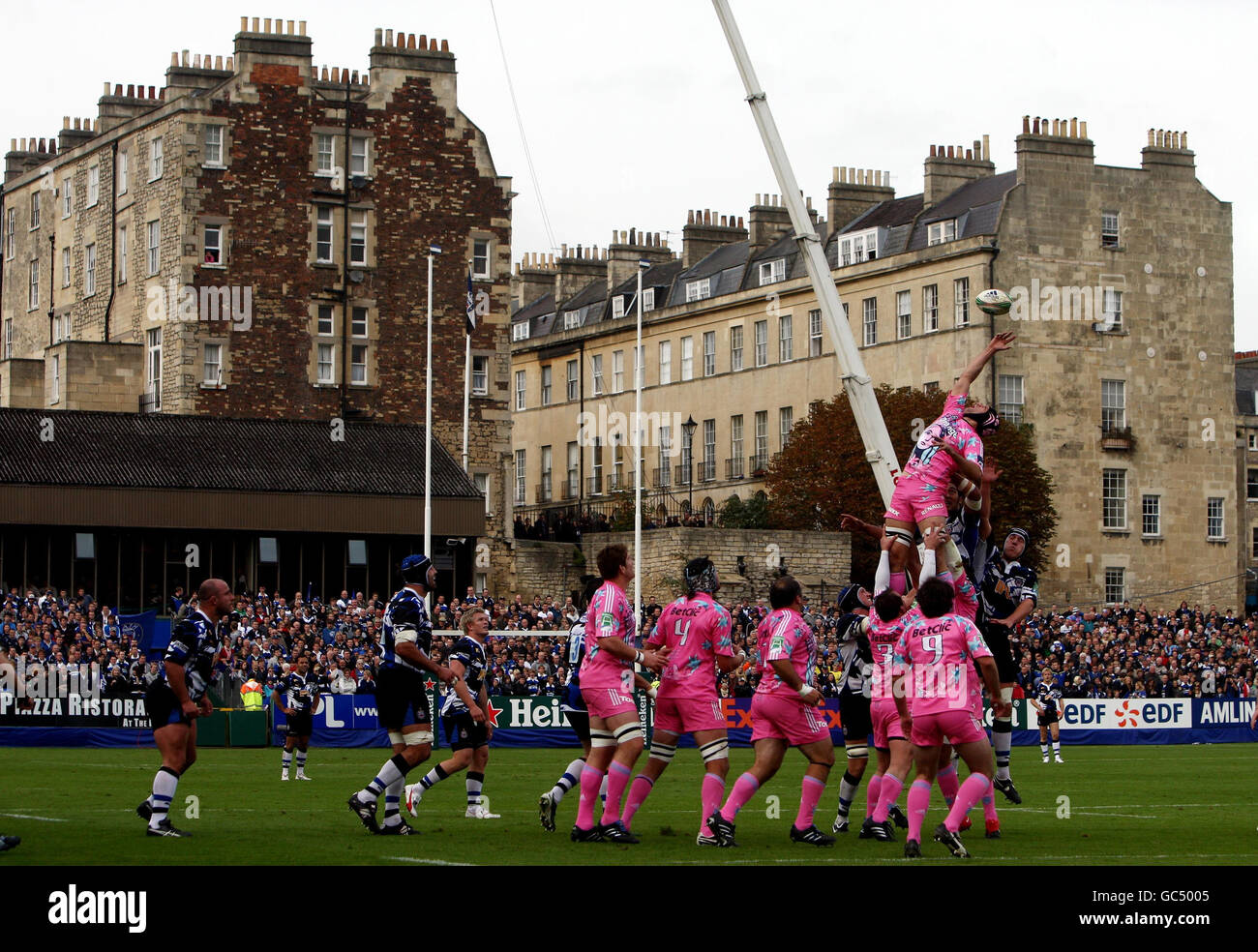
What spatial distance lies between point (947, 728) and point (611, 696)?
2910mm

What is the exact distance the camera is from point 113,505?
63.8 metres

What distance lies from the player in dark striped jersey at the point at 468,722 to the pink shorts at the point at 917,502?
4.35 meters

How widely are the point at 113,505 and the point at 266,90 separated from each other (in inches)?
798

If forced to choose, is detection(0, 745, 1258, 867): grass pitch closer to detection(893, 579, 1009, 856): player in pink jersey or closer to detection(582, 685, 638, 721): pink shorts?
detection(893, 579, 1009, 856): player in pink jersey

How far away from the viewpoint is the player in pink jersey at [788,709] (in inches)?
677

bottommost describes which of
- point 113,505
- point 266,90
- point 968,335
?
point 113,505

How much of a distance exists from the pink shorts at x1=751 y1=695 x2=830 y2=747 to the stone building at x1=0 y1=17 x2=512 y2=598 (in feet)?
189

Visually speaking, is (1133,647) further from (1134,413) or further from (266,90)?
(266,90)

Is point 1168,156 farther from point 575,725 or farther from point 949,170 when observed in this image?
point 575,725

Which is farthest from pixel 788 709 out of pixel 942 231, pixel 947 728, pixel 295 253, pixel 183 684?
pixel 942 231

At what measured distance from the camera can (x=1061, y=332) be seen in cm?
8712

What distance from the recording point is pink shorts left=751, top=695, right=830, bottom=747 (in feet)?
57.0
